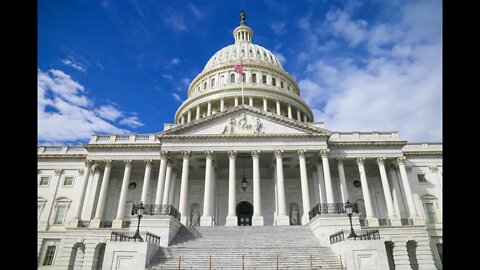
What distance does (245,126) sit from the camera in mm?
40750

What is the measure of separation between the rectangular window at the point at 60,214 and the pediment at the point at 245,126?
59.5 feet

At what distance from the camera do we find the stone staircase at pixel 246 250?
877 inches

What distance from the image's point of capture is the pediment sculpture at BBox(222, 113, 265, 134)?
40.3 metres

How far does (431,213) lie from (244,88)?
121ft

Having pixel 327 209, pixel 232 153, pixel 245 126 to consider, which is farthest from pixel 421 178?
pixel 232 153

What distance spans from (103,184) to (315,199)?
1084 inches

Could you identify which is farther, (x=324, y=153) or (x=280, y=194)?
(x=324, y=153)

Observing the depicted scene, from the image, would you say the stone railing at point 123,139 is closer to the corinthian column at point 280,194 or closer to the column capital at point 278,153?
the column capital at point 278,153

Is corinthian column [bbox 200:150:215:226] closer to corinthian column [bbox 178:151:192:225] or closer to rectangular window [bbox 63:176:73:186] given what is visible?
corinthian column [bbox 178:151:192:225]

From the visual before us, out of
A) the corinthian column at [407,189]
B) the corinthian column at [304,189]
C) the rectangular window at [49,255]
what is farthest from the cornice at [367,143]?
the rectangular window at [49,255]

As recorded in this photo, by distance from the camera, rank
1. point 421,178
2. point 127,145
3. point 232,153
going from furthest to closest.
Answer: point 421,178 → point 127,145 → point 232,153

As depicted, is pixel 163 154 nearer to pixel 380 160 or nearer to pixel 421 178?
pixel 380 160

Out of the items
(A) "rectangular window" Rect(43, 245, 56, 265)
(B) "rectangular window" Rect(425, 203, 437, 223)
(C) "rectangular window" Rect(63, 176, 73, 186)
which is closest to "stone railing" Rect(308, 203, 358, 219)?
(B) "rectangular window" Rect(425, 203, 437, 223)
